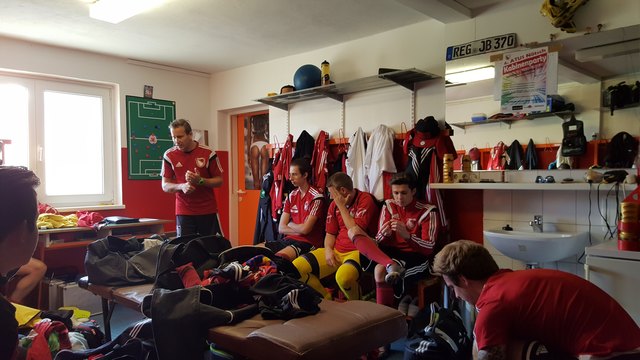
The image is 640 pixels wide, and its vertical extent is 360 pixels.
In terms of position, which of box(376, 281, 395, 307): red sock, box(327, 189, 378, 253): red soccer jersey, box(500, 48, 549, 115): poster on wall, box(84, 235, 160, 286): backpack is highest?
box(500, 48, 549, 115): poster on wall

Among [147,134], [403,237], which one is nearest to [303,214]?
[403,237]

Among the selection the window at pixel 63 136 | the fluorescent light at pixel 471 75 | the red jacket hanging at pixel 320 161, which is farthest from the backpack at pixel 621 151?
the window at pixel 63 136

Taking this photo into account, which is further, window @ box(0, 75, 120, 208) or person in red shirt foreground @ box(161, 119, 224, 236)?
window @ box(0, 75, 120, 208)

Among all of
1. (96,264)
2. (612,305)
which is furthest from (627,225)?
(96,264)

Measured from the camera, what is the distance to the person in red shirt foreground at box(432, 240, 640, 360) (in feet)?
4.63

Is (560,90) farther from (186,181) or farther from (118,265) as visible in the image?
(118,265)

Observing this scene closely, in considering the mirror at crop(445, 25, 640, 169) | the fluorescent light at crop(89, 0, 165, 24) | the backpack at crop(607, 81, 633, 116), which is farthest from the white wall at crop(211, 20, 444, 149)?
the fluorescent light at crop(89, 0, 165, 24)

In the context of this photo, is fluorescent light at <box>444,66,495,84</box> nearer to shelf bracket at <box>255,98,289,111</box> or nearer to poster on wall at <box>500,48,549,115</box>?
poster on wall at <box>500,48,549,115</box>

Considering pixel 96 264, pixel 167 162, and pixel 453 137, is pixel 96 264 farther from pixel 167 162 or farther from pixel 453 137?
pixel 453 137

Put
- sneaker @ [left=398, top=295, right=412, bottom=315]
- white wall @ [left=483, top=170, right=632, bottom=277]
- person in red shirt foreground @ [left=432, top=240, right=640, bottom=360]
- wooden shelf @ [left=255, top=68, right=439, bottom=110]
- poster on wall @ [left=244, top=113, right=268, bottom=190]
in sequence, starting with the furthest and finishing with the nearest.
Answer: poster on wall @ [left=244, top=113, right=268, bottom=190] → wooden shelf @ [left=255, top=68, right=439, bottom=110] → sneaker @ [left=398, top=295, right=412, bottom=315] → white wall @ [left=483, top=170, right=632, bottom=277] → person in red shirt foreground @ [left=432, top=240, right=640, bottom=360]

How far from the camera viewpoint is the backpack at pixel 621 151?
2641 mm

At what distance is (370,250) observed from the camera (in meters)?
3.01

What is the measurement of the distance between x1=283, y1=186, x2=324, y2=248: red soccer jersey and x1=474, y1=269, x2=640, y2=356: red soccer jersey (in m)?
2.14

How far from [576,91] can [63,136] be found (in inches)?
182
